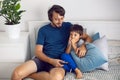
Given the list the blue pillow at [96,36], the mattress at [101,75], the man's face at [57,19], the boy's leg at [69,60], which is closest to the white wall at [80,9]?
the blue pillow at [96,36]

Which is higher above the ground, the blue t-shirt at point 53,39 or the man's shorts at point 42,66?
the blue t-shirt at point 53,39

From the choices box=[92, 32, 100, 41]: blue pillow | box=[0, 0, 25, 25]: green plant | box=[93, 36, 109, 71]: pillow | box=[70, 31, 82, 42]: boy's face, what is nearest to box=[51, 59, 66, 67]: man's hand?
box=[70, 31, 82, 42]: boy's face

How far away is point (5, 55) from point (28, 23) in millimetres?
514

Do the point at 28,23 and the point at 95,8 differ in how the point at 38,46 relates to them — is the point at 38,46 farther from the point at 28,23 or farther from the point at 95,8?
the point at 95,8

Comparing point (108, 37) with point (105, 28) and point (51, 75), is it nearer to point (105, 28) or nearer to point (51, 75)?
point (105, 28)

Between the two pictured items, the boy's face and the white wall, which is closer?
the boy's face

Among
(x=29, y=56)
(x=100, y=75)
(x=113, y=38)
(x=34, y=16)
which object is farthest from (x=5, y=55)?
(x=113, y=38)

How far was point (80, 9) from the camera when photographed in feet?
9.06

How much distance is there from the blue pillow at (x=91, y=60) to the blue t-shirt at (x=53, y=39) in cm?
28

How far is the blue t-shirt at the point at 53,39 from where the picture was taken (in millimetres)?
2512

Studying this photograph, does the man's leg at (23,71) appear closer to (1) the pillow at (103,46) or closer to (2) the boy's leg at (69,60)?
(2) the boy's leg at (69,60)

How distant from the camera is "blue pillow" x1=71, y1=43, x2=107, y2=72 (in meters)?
2.26

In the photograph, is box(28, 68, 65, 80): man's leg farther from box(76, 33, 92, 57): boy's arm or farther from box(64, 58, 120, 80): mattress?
box(76, 33, 92, 57): boy's arm

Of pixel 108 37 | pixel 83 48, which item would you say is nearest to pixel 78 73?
pixel 83 48
